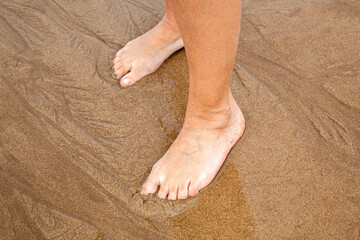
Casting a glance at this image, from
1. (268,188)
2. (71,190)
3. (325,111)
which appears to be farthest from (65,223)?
(325,111)

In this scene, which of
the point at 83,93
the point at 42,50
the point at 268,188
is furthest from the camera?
the point at 42,50

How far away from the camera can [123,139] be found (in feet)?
4.91

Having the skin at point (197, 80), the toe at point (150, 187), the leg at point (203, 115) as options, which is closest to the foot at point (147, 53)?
the skin at point (197, 80)

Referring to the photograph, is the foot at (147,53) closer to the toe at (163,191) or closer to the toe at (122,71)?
the toe at (122,71)

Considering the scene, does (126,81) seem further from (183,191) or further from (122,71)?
(183,191)

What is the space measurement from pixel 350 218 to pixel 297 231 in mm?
209

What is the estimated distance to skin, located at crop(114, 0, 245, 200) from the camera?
3.18ft

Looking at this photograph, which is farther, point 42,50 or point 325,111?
point 42,50

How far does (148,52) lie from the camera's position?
175 centimetres

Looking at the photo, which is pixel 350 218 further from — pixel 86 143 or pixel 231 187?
pixel 86 143

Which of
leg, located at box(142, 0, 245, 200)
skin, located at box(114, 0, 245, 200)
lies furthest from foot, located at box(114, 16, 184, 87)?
leg, located at box(142, 0, 245, 200)

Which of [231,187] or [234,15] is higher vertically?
[234,15]

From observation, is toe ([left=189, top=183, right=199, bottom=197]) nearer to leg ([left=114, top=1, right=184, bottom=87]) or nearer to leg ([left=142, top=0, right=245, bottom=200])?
leg ([left=142, top=0, right=245, bottom=200])

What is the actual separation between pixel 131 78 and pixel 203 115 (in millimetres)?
565
